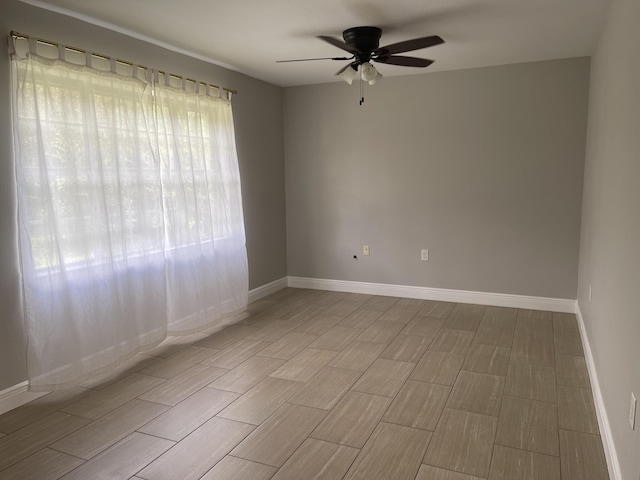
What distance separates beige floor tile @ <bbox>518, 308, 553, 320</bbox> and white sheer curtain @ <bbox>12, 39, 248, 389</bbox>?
285cm

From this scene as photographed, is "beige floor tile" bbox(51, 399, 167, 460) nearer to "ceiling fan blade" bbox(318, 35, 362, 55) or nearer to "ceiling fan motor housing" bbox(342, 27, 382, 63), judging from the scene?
"ceiling fan blade" bbox(318, 35, 362, 55)

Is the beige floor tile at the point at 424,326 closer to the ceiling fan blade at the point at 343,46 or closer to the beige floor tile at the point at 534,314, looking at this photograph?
the beige floor tile at the point at 534,314

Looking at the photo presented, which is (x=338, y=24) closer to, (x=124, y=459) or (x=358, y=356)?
(x=358, y=356)

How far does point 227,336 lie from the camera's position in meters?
4.03

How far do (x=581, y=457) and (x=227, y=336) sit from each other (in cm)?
273

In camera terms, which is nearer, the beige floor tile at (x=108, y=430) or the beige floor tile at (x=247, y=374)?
the beige floor tile at (x=108, y=430)

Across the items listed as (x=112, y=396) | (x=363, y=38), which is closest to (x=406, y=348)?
(x=112, y=396)

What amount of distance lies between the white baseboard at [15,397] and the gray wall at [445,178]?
3.30 meters

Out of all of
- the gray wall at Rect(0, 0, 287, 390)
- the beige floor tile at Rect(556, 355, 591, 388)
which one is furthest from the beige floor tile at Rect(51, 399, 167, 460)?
the beige floor tile at Rect(556, 355, 591, 388)

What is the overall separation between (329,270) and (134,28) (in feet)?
10.7

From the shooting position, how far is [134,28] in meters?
3.36

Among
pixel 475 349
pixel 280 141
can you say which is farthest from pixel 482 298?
pixel 280 141

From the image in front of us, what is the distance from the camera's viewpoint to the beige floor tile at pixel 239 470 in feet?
6.93

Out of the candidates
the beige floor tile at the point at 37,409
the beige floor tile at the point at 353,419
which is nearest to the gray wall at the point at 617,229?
the beige floor tile at the point at 353,419
